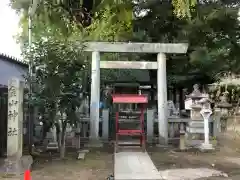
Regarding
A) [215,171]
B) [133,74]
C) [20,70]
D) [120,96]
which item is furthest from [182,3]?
[133,74]

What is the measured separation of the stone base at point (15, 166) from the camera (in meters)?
8.16

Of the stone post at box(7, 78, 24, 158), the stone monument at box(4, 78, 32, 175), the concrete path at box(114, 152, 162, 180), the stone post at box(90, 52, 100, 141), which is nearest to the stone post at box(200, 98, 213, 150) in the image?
the concrete path at box(114, 152, 162, 180)

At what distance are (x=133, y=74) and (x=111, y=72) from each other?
1.29 meters

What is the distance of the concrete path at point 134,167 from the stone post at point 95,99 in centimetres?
260

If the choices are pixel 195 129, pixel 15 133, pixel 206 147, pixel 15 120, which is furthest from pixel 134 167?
pixel 195 129

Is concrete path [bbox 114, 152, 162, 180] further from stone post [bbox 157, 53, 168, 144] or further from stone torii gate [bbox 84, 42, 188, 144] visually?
stone torii gate [bbox 84, 42, 188, 144]

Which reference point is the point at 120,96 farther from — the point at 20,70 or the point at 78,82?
the point at 20,70

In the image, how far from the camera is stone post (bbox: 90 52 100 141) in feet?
44.0

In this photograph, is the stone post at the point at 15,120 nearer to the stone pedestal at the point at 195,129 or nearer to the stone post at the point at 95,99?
the stone post at the point at 95,99

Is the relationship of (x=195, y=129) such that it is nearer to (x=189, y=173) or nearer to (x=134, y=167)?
(x=134, y=167)

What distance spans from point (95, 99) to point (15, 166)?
574 centimetres

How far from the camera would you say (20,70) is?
667 inches

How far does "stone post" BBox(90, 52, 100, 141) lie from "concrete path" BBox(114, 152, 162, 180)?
2601mm

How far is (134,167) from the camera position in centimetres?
A: 884
